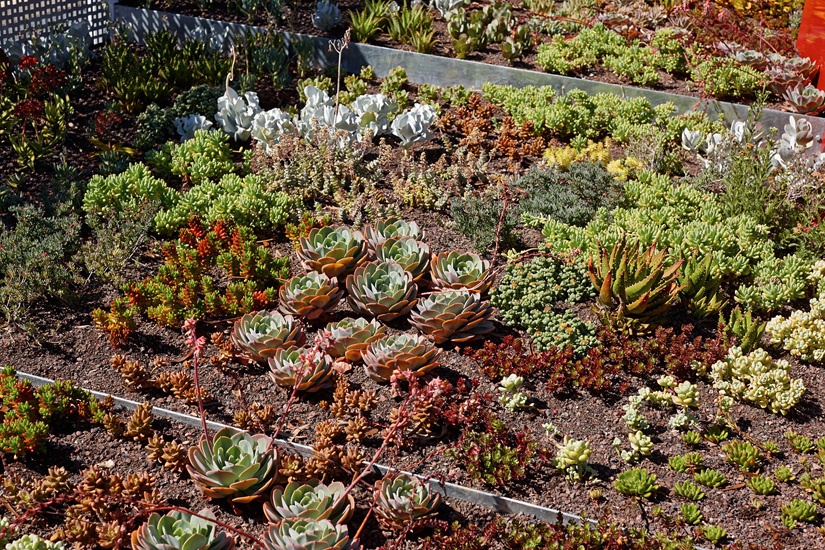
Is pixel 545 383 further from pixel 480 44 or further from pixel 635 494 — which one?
pixel 480 44

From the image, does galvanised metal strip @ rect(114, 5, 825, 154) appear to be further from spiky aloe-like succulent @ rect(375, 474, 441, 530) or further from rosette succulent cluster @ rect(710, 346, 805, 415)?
spiky aloe-like succulent @ rect(375, 474, 441, 530)

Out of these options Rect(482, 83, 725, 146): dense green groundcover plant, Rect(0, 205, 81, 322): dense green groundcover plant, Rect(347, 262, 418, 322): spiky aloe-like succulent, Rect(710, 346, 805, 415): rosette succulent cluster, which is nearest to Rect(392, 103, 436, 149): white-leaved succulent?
Rect(482, 83, 725, 146): dense green groundcover plant

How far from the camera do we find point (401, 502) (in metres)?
4.22

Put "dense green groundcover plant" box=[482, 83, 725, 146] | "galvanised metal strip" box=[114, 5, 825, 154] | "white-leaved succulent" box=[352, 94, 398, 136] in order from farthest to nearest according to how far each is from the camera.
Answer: "galvanised metal strip" box=[114, 5, 825, 154]
"dense green groundcover plant" box=[482, 83, 725, 146]
"white-leaved succulent" box=[352, 94, 398, 136]

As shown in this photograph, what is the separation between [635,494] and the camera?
4527 mm

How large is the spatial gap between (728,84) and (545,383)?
471 centimetres

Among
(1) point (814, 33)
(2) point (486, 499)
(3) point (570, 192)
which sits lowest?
(2) point (486, 499)

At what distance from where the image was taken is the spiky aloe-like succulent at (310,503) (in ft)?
13.6

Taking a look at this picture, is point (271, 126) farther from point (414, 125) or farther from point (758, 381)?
point (758, 381)

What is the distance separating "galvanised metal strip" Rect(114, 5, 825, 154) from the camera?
328 inches

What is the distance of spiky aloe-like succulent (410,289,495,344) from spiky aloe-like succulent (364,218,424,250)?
2.58ft

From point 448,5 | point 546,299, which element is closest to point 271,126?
point 546,299

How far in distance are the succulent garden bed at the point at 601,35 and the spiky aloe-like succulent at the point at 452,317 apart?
13.9 ft

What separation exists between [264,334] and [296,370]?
399 millimetres
